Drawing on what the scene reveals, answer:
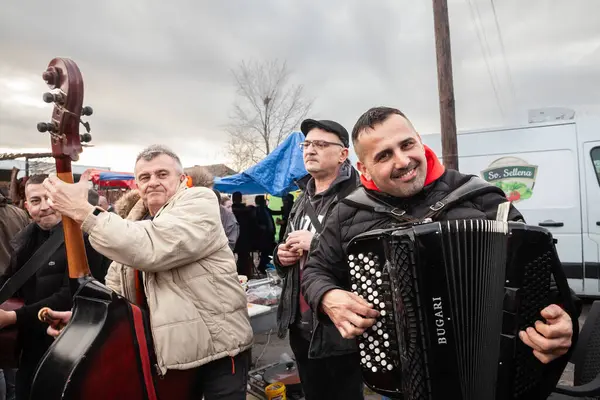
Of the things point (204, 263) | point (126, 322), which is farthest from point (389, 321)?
point (126, 322)

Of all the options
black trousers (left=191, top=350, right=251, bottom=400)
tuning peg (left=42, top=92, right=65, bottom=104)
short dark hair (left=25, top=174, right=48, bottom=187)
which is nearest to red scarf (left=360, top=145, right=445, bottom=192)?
black trousers (left=191, top=350, right=251, bottom=400)

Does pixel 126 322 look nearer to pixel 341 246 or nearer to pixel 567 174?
pixel 341 246

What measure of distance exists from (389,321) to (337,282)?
1.31ft

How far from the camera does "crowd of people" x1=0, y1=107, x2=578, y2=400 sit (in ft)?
4.99

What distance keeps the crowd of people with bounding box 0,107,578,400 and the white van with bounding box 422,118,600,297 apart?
3.65 meters

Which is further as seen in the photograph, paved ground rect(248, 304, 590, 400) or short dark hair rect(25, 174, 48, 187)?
paved ground rect(248, 304, 590, 400)

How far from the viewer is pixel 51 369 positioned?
1.51 metres

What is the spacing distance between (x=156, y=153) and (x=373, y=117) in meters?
1.11

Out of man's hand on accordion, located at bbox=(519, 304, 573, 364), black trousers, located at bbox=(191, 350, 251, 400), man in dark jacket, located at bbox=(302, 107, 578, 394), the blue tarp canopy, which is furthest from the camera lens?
the blue tarp canopy

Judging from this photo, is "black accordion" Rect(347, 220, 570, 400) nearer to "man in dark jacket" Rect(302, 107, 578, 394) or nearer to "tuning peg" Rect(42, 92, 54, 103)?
"man in dark jacket" Rect(302, 107, 578, 394)

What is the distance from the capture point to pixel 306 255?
2.20m

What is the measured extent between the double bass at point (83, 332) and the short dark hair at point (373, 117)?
121cm

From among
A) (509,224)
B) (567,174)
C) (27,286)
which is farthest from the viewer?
(567,174)

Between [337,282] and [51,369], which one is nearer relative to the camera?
[51,369]
